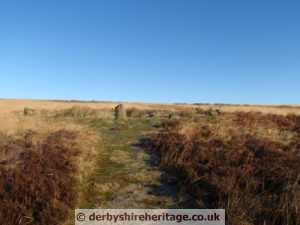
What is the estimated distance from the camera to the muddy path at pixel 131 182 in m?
7.77

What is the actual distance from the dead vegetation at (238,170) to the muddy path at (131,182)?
0.42m

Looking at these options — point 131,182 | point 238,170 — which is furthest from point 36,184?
point 238,170

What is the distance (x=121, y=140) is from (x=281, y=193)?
7.83m

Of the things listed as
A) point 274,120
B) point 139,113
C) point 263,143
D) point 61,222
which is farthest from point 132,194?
point 139,113

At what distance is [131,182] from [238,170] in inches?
115

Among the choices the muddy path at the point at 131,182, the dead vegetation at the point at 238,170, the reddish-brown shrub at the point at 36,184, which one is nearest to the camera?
the dead vegetation at the point at 238,170

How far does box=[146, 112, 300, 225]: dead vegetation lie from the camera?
6720 mm

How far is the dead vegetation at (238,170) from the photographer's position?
22.0ft

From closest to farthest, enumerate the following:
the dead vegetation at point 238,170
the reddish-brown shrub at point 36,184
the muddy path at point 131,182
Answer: the dead vegetation at point 238,170 → the reddish-brown shrub at point 36,184 → the muddy path at point 131,182

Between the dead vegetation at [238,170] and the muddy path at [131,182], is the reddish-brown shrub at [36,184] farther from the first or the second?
the dead vegetation at [238,170]

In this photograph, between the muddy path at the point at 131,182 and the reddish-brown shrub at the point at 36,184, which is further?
the muddy path at the point at 131,182

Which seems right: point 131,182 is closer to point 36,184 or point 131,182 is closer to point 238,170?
point 36,184

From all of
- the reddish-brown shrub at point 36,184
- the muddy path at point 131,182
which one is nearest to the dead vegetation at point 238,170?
the muddy path at point 131,182

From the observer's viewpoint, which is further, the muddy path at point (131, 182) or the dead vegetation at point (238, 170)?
the muddy path at point (131, 182)
